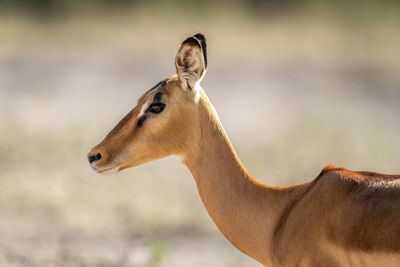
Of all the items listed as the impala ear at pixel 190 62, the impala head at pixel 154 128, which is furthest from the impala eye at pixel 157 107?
the impala ear at pixel 190 62

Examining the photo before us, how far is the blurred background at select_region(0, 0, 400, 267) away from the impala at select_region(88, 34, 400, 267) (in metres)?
3.16

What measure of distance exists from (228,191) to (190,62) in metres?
1.02

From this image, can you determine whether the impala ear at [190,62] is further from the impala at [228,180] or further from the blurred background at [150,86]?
the blurred background at [150,86]

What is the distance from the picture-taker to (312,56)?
1945cm

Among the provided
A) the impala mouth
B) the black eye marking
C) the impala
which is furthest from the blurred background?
the black eye marking

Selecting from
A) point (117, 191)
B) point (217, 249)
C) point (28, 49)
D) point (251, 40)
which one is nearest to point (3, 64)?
point (28, 49)

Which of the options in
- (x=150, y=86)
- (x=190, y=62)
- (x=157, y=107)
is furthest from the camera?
(x=150, y=86)

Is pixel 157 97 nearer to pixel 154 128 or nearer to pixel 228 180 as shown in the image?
pixel 154 128

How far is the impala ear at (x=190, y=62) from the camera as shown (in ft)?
16.7

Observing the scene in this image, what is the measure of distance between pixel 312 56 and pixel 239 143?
6.53 meters

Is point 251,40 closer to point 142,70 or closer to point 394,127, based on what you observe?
point 142,70

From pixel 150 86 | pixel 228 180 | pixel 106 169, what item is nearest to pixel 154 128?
pixel 106 169

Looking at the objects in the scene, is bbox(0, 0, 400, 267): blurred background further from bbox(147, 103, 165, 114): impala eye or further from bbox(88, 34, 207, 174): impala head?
bbox(147, 103, 165, 114): impala eye

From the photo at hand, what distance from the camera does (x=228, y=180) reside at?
536cm
